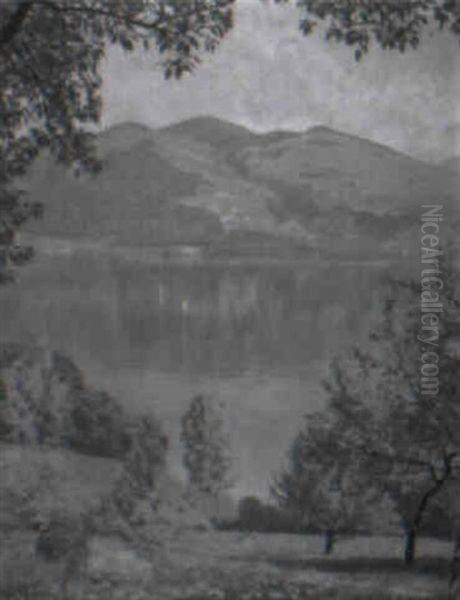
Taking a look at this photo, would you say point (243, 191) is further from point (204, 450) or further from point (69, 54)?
point (69, 54)

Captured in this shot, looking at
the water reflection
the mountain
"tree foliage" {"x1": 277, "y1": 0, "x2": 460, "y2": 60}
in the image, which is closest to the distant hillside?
the mountain

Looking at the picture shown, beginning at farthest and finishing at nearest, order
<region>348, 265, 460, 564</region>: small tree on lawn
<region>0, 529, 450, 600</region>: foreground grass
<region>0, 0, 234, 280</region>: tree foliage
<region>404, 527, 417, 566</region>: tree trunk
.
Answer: <region>404, 527, 417, 566</region>: tree trunk, <region>348, 265, 460, 564</region>: small tree on lawn, <region>0, 529, 450, 600</region>: foreground grass, <region>0, 0, 234, 280</region>: tree foliage

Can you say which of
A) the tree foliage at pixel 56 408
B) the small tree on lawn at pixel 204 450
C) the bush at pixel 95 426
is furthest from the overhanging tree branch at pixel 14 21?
the small tree on lawn at pixel 204 450

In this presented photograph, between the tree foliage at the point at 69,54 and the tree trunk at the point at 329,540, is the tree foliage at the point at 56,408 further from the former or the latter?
the tree foliage at the point at 69,54

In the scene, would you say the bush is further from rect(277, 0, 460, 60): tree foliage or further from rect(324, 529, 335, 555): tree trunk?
rect(277, 0, 460, 60): tree foliage

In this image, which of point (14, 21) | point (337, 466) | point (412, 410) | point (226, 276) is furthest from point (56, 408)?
point (226, 276)

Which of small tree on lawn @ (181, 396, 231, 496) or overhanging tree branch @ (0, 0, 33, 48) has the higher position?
overhanging tree branch @ (0, 0, 33, 48)
